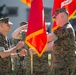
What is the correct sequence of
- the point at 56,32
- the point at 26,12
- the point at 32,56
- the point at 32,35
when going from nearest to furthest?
the point at 56,32, the point at 32,35, the point at 32,56, the point at 26,12

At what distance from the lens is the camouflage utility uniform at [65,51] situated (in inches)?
238

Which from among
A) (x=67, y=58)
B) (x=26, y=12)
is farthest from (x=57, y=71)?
(x=26, y=12)

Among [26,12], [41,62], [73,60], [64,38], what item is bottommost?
[26,12]

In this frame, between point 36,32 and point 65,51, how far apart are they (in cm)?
77

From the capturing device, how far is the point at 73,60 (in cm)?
613

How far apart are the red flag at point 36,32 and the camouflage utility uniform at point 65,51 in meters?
0.45

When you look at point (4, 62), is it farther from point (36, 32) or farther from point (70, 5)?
point (70, 5)

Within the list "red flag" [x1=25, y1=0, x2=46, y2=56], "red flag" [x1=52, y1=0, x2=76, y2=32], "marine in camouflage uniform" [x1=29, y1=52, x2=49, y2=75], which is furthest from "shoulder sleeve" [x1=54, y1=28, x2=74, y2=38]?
"red flag" [x1=52, y1=0, x2=76, y2=32]

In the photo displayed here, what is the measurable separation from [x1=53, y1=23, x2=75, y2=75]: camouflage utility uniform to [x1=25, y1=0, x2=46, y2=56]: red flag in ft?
1.47

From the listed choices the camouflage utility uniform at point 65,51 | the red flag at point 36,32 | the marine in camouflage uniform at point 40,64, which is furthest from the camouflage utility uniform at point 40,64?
the camouflage utility uniform at point 65,51

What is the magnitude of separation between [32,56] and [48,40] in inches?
37.0

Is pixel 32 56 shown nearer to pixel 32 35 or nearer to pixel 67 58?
pixel 32 35

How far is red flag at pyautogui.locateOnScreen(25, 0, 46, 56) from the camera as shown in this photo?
649 centimetres

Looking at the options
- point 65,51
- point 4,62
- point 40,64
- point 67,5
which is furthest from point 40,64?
point 67,5
